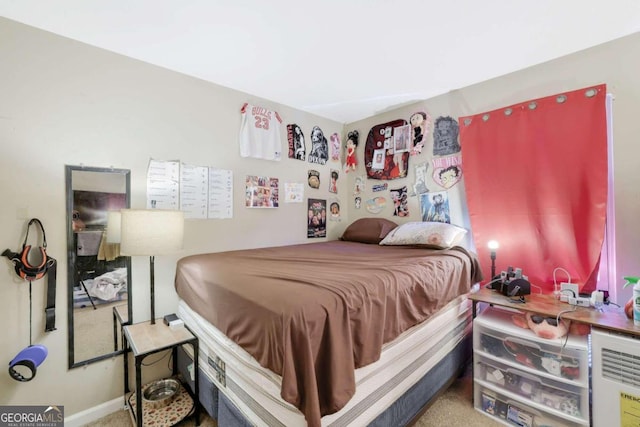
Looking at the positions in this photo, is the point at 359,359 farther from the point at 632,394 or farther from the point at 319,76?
the point at 319,76

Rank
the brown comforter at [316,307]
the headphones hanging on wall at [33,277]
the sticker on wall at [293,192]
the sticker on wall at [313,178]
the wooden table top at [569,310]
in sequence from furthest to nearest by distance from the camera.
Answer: the sticker on wall at [313,178] < the sticker on wall at [293,192] < the headphones hanging on wall at [33,277] < the wooden table top at [569,310] < the brown comforter at [316,307]

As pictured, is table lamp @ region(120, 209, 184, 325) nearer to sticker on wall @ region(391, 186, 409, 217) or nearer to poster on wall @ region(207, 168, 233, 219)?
poster on wall @ region(207, 168, 233, 219)

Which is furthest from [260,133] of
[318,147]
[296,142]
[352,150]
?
[352,150]

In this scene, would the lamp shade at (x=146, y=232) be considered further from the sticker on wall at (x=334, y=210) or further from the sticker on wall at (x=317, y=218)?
the sticker on wall at (x=334, y=210)

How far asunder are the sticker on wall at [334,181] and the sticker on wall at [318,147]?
19cm

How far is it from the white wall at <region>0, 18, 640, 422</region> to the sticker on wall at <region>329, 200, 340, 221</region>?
132 cm

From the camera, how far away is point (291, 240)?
2.80 meters

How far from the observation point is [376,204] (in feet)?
10.1

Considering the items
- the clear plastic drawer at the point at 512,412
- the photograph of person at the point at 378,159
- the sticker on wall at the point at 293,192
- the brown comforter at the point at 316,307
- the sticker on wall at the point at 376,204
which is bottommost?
the clear plastic drawer at the point at 512,412

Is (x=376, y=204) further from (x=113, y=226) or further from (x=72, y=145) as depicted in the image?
(x=72, y=145)

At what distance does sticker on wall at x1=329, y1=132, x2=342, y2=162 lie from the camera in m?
3.26

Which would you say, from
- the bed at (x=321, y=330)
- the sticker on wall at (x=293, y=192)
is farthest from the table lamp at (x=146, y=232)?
the sticker on wall at (x=293, y=192)

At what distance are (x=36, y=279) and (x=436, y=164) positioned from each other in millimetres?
3051

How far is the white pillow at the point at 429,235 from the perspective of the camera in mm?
2154
